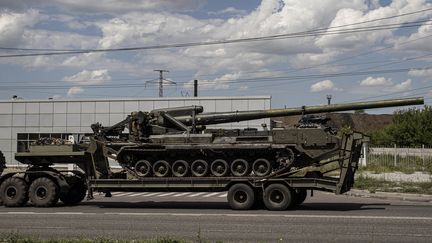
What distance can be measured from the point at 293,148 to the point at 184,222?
13.0 feet

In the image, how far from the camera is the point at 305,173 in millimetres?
16016

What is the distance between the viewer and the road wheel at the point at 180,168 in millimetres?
16297

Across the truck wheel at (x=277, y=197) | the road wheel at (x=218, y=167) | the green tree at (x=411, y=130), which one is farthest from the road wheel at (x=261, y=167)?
the green tree at (x=411, y=130)

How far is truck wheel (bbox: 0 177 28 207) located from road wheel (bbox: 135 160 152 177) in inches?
131

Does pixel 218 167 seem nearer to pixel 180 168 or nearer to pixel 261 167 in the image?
pixel 180 168

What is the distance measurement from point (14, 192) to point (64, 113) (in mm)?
30768

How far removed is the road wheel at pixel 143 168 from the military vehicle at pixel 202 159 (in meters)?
0.03

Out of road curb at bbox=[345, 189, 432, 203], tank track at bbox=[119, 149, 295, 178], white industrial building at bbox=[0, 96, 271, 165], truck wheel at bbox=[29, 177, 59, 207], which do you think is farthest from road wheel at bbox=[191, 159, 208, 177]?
white industrial building at bbox=[0, 96, 271, 165]

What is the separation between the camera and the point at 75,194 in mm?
18297

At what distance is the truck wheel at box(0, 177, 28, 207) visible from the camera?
671 inches

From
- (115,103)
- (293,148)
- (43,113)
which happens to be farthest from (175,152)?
(43,113)

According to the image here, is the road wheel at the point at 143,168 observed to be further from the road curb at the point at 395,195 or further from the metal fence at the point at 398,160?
the metal fence at the point at 398,160

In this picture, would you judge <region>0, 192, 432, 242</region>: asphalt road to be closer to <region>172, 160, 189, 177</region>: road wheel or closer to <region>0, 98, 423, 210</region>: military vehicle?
<region>0, 98, 423, 210</region>: military vehicle

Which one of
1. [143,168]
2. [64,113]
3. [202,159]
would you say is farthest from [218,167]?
[64,113]
